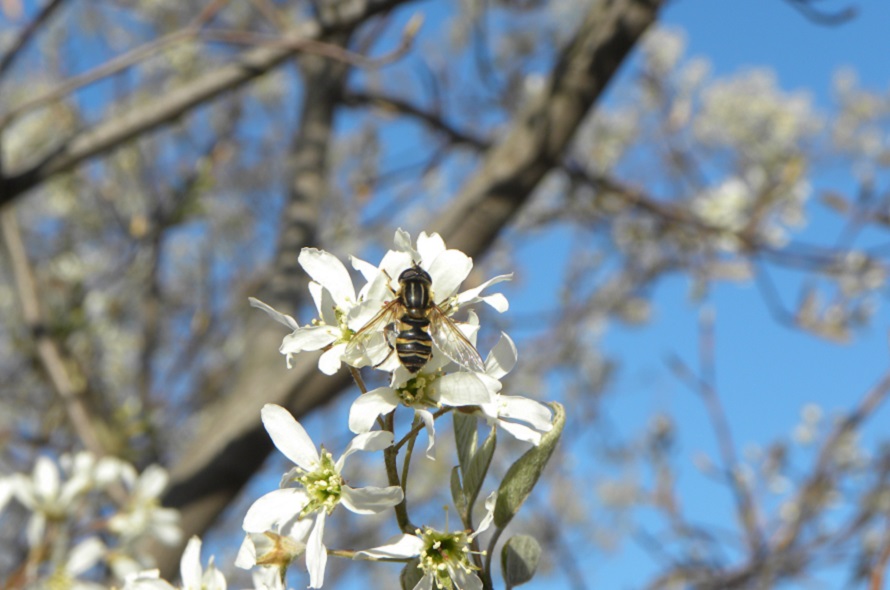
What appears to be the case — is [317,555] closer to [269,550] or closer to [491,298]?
[269,550]

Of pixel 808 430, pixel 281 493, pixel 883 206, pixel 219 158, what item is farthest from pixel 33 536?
pixel 808 430

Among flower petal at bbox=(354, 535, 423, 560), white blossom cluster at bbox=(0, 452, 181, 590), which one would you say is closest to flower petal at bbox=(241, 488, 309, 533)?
flower petal at bbox=(354, 535, 423, 560)

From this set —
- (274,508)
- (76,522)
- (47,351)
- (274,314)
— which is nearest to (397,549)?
(274,508)

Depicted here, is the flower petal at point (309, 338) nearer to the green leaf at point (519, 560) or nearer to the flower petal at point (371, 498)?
the flower petal at point (371, 498)

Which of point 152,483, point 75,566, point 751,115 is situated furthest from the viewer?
point 751,115

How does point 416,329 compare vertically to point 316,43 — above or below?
below

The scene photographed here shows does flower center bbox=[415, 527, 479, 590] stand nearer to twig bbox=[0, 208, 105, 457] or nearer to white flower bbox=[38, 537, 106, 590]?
white flower bbox=[38, 537, 106, 590]
